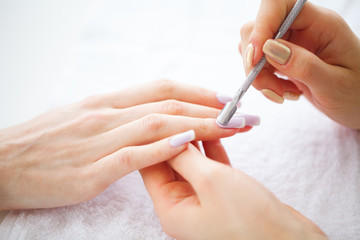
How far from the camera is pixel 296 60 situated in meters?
0.65

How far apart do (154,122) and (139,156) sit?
10 cm

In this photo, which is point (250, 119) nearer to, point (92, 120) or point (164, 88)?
point (164, 88)

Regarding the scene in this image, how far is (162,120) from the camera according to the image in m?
0.73

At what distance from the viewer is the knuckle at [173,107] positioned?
805 mm

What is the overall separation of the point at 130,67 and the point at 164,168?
0.58 metres

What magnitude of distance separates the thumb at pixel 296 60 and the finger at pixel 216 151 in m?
0.27

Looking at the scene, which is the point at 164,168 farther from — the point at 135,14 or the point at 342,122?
the point at 135,14

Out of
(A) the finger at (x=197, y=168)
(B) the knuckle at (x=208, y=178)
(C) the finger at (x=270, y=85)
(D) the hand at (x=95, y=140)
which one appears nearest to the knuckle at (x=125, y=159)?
(D) the hand at (x=95, y=140)

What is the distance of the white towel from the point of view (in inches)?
27.6

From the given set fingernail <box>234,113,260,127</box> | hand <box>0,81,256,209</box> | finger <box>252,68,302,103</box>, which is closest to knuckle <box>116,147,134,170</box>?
hand <box>0,81,256,209</box>

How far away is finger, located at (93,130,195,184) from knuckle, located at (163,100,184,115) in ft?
0.50

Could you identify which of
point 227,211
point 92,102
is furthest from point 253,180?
point 92,102

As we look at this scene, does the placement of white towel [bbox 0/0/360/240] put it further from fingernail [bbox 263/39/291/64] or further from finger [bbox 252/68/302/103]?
fingernail [bbox 263/39/291/64]

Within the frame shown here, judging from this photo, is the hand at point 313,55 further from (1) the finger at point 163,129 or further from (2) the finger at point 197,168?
(2) the finger at point 197,168
